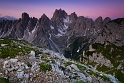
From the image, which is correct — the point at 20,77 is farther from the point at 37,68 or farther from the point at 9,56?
the point at 9,56

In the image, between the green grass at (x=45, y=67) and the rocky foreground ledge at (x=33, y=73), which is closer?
the rocky foreground ledge at (x=33, y=73)

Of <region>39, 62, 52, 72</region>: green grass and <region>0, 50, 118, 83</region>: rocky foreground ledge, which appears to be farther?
<region>39, 62, 52, 72</region>: green grass

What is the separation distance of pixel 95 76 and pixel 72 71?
10.5 feet

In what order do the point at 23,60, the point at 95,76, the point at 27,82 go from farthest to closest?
1. the point at 95,76
2. the point at 23,60
3. the point at 27,82

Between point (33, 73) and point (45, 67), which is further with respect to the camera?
point (45, 67)

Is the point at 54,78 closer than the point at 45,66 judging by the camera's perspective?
Yes

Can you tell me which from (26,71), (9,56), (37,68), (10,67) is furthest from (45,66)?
(9,56)

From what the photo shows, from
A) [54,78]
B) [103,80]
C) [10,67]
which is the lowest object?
[103,80]

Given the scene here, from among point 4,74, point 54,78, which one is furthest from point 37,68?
point 4,74

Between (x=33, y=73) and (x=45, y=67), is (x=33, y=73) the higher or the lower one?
the lower one

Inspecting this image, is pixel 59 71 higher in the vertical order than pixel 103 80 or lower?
higher

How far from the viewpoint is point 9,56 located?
21312 millimetres

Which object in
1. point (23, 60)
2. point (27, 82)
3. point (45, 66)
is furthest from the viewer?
point (23, 60)

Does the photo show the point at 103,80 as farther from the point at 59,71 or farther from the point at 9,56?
the point at 9,56
